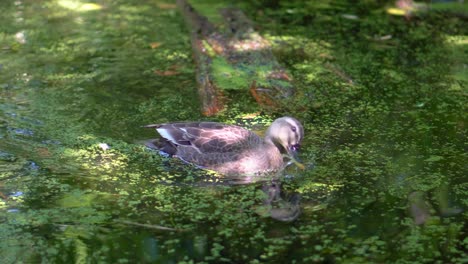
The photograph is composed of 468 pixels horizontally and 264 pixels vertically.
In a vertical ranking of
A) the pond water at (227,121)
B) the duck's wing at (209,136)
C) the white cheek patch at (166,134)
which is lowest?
→ the pond water at (227,121)

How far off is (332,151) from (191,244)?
72.7 inches

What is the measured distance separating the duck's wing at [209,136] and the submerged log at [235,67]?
32.5 inches

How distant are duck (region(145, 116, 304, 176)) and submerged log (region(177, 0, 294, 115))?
86cm

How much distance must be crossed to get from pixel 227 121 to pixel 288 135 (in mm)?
927

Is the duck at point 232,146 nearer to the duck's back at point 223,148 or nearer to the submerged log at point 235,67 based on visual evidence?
the duck's back at point 223,148

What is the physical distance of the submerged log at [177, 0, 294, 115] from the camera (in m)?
7.62

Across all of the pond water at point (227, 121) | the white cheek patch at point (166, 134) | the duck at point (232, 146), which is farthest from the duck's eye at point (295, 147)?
the white cheek patch at point (166, 134)

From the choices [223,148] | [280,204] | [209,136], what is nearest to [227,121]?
[209,136]

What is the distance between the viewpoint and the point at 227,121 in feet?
23.7

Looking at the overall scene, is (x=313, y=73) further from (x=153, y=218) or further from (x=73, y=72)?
(x=153, y=218)

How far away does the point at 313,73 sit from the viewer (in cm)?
827

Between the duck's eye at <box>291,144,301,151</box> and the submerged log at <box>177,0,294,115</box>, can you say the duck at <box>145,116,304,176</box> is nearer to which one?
the duck's eye at <box>291,144,301,151</box>

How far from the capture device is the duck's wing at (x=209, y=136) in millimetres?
6348

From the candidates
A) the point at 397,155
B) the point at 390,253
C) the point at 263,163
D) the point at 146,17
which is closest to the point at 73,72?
the point at 146,17
